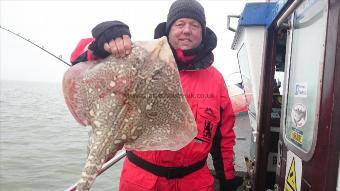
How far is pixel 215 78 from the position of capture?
9.69 ft

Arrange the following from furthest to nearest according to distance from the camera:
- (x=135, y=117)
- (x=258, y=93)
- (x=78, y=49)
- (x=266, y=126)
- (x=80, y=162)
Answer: (x=80, y=162)
(x=258, y=93)
(x=266, y=126)
(x=78, y=49)
(x=135, y=117)

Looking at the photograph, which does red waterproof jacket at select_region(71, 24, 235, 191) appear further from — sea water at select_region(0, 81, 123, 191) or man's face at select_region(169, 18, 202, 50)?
sea water at select_region(0, 81, 123, 191)

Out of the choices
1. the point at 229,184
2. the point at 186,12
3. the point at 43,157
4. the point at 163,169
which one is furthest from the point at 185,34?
the point at 43,157

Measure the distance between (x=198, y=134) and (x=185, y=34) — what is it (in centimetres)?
87

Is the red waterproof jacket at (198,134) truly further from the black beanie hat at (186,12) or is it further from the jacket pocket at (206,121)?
the black beanie hat at (186,12)

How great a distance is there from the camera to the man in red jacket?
8.89 feet

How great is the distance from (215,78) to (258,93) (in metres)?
1.52

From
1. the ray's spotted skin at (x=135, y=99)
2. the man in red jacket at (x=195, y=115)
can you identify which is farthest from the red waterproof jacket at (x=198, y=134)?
the ray's spotted skin at (x=135, y=99)

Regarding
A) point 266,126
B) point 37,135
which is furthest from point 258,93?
point 37,135

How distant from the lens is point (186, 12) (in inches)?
115

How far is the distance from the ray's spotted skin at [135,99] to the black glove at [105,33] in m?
0.08

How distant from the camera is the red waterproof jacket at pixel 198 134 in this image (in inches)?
106

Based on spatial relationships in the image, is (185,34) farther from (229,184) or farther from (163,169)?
(229,184)

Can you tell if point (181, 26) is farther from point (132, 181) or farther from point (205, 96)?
point (132, 181)
